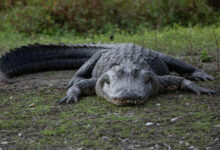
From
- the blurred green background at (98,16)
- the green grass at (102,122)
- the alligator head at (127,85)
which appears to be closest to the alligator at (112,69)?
the alligator head at (127,85)

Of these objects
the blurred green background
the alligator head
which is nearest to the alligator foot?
the alligator head

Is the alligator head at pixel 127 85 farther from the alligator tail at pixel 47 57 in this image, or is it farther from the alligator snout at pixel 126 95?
the alligator tail at pixel 47 57

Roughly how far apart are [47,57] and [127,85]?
9.89 ft

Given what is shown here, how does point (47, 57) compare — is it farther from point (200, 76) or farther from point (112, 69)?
point (200, 76)

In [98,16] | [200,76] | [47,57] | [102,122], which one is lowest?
[102,122]

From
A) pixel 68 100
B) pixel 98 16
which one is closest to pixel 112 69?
pixel 68 100

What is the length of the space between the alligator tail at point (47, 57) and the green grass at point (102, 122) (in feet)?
4.39

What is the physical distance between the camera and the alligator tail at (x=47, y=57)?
6.71m

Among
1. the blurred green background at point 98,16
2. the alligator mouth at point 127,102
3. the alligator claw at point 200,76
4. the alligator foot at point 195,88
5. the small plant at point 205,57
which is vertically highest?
the blurred green background at point 98,16

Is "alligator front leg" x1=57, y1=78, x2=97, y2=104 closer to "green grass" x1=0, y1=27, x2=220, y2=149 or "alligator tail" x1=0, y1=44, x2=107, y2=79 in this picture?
"green grass" x1=0, y1=27, x2=220, y2=149

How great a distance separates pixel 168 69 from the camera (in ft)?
19.4

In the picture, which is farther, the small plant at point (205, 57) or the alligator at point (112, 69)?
the small plant at point (205, 57)

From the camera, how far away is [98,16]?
11.6 meters

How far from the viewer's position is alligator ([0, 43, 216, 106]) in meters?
4.49
